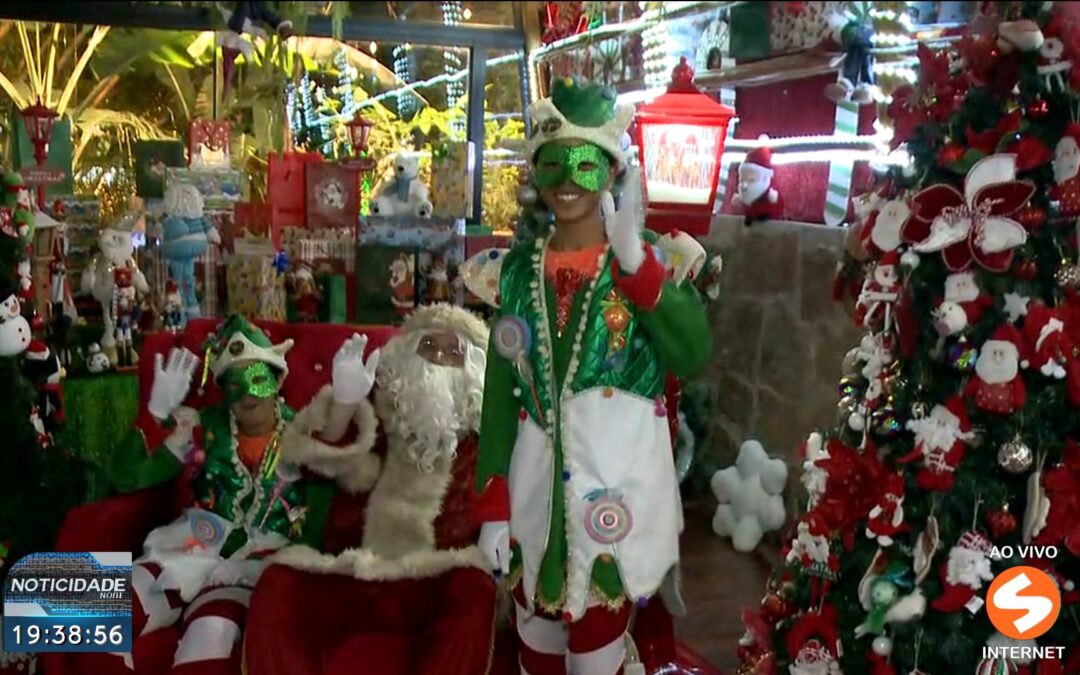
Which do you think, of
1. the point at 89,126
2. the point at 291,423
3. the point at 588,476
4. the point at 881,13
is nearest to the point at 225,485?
the point at 291,423

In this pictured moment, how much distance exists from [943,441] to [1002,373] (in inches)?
6.4

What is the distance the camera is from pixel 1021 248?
179 cm

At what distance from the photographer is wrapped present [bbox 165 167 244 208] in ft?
10.8

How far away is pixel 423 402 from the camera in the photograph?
2.24m

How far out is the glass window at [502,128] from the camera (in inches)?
148

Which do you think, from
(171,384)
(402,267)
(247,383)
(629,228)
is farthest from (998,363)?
(402,267)

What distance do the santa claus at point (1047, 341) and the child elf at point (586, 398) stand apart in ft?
1.84

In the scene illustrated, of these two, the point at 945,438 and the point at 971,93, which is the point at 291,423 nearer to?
the point at 945,438

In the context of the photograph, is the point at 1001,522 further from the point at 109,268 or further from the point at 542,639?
the point at 109,268

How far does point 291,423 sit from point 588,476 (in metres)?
0.82

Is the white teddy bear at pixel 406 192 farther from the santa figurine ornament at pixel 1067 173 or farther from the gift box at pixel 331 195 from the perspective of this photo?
the santa figurine ornament at pixel 1067 173

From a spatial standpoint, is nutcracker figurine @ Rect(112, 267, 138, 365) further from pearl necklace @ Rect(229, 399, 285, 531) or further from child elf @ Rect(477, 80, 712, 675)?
child elf @ Rect(477, 80, 712, 675)

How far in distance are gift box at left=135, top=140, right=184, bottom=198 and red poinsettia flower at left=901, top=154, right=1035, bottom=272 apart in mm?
2436

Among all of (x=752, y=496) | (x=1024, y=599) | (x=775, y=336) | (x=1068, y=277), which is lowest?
(x=752, y=496)
